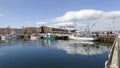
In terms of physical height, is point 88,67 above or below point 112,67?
below

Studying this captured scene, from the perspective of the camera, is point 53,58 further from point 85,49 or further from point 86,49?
point 86,49

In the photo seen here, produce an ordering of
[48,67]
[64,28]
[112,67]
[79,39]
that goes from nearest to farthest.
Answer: [112,67]
[48,67]
[79,39]
[64,28]

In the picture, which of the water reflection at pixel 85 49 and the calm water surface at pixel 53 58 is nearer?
the calm water surface at pixel 53 58

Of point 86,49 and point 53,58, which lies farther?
point 86,49

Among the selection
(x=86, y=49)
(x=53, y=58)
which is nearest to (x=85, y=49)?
(x=86, y=49)

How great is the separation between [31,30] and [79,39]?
3022 inches

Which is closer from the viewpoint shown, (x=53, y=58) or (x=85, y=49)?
(x=53, y=58)

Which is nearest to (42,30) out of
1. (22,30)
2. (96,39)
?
(22,30)

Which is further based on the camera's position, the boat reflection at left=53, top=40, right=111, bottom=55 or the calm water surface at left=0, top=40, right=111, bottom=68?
the boat reflection at left=53, top=40, right=111, bottom=55

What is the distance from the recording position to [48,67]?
2723 centimetres

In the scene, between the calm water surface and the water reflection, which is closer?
the calm water surface

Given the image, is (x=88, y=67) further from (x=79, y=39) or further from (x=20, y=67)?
(x=79, y=39)

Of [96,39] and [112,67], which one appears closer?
[112,67]

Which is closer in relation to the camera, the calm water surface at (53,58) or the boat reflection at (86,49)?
the calm water surface at (53,58)
